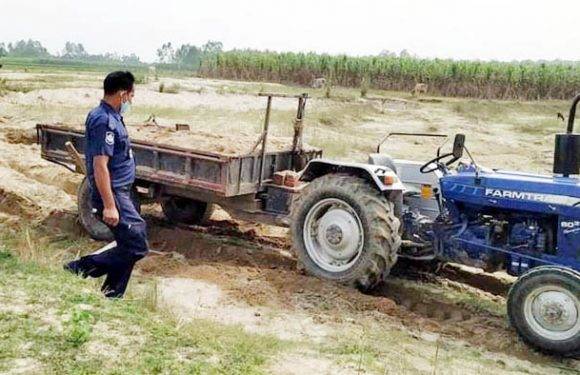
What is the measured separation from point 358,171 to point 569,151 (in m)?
1.96

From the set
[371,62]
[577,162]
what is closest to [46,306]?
[577,162]

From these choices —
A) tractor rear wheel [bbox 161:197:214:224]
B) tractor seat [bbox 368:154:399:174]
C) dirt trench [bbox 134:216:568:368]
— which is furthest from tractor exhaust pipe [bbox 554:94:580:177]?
tractor rear wheel [bbox 161:197:214:224]

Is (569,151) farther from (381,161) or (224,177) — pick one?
(224,177)

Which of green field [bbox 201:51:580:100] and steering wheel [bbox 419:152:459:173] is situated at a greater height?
green field [bbox 201:51:580:100]

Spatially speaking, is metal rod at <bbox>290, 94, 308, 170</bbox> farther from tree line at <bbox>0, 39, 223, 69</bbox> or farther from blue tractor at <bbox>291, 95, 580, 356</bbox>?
tree line at <bbox>0, 39, 223, 69</bbox>

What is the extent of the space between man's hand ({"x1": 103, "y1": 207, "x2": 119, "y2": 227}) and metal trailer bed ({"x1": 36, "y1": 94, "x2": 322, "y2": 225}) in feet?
7.10

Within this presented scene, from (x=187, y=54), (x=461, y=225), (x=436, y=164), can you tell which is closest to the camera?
(x=461, y=225)

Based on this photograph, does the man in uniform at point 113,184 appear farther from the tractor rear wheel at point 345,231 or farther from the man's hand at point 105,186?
the tractor rear wheel at point 345,231

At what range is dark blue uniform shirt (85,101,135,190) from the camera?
17.1ft

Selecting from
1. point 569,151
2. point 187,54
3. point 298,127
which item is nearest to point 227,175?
point 298,127

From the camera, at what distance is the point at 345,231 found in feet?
22.5

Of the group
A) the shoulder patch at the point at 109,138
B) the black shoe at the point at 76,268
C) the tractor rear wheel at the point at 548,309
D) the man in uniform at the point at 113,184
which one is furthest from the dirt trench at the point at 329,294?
the shoulder patch at the point at 109,138

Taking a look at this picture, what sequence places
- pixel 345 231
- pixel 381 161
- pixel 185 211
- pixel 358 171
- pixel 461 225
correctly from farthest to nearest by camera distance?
pixel 185 211
pixel 381 161
pixel 358 171
pixel 345 231
pixel 461 225

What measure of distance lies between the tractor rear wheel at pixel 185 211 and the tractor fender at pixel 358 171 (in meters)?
2.23
